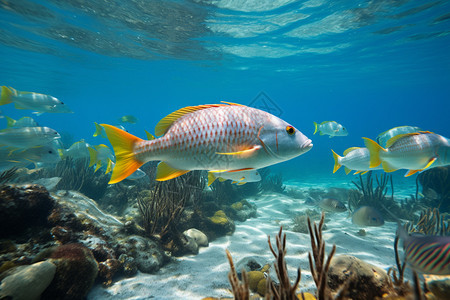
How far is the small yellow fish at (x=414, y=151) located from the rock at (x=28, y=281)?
15.9 ft

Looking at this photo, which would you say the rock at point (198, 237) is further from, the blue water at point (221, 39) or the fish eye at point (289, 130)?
the blue water at point (221, 39)

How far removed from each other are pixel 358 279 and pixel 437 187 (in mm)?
Answer: 11250

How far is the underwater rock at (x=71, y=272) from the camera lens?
256cm

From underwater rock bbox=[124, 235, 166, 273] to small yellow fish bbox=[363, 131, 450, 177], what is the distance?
4313 mm

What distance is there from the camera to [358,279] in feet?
7.40

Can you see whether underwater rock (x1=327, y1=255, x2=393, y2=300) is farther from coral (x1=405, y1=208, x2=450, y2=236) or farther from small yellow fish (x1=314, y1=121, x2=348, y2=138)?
small yellow fish (x1=314, y1=121, x2=348, y2=138)

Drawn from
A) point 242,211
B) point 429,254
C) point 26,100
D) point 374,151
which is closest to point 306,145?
point 429,254

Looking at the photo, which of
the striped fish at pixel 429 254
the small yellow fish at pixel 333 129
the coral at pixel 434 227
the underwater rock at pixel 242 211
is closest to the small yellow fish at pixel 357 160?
the striped fish at pixel 429 254

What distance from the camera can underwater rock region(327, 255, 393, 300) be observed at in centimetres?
216

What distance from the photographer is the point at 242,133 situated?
1942 millimetres

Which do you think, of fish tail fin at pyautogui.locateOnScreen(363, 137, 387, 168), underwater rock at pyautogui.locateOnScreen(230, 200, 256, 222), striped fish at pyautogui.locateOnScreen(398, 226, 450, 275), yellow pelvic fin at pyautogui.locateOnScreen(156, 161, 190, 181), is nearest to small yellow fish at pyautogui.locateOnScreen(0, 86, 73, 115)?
underwater rock at pyautogui.locateOnScreen(230, 200, 256, 222)

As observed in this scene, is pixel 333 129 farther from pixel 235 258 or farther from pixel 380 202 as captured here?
pixel 235 258

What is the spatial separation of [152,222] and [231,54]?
74.3ft

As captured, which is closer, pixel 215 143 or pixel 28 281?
pixel 215 143
